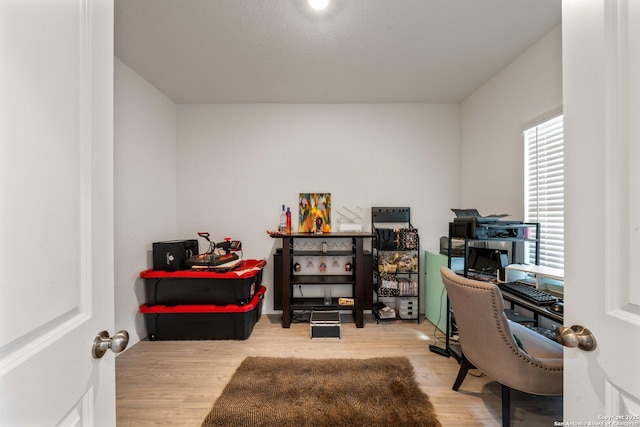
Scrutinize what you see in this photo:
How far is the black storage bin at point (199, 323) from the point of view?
247cm

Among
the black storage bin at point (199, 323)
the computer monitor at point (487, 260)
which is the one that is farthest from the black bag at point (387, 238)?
the black storage bin at point (199, 323)

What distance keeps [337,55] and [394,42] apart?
0.49m

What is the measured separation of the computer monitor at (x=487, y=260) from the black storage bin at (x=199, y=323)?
2216 millimetres

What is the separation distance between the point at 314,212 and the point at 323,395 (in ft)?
6.29

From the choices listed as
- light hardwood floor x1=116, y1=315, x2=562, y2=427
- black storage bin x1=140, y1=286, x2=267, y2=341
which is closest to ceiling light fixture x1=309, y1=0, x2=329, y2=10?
black storage bin x1=140, y1=286, x2=267, y2=341

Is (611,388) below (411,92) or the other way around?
below

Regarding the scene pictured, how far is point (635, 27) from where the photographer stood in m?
0.52

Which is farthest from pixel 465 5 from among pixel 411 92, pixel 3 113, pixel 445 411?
pixel 445 411

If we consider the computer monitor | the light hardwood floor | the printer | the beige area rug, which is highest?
the printer

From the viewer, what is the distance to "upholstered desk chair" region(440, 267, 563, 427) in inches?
52.4

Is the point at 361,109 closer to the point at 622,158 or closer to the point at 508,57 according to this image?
the point at 508,57

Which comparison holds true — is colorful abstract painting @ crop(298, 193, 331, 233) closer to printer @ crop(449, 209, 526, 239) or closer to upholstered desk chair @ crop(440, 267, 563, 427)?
printer @ crop(449, 209, 526, 239)

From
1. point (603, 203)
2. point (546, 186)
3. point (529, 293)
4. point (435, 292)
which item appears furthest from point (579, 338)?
point (435, 292)

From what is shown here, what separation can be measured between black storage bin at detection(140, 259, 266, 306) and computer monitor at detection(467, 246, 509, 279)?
2163 millimetres
